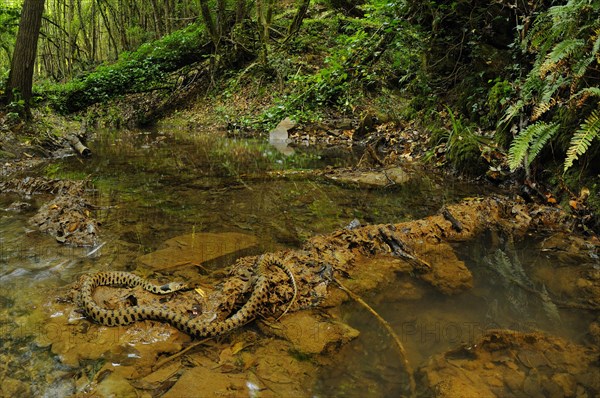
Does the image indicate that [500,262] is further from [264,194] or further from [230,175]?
[230,175]

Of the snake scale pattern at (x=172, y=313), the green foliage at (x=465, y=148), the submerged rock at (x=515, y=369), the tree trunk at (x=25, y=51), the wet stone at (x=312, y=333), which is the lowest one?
the submerged rock at (x=515, y=369)

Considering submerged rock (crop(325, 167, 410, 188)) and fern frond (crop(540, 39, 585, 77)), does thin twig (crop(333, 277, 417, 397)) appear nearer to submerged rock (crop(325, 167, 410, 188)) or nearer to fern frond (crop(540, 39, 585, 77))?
submerged rock (crop(325, 167, 410, 188))

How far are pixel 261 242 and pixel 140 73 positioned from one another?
20539 millimetres

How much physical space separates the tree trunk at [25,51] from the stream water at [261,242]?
8.62 ft

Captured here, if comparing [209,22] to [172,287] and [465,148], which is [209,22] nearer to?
[465,148]

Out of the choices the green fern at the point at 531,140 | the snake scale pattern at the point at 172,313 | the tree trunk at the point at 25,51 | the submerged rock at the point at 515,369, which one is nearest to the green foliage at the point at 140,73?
the tree trunk at the point at 25,51

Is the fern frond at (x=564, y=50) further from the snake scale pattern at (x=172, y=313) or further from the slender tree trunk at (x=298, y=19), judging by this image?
the slender tree trunk at (x=298, y=19)

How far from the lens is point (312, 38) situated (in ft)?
63.0

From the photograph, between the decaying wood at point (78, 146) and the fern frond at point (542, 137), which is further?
the decaying wood at point (78, 146)

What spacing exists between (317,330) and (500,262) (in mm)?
2162

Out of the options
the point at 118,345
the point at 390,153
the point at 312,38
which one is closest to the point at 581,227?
the point at 118,345

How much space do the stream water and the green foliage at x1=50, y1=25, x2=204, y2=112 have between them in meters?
13.4

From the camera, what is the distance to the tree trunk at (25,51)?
990 centimetres

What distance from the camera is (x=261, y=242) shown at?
14.5 ft
